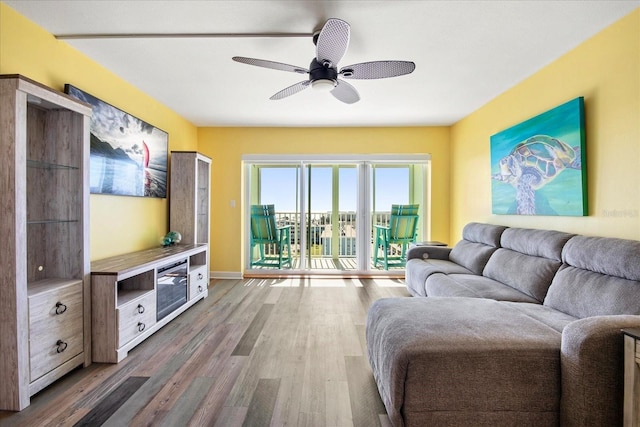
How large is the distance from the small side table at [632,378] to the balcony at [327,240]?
3.87 m

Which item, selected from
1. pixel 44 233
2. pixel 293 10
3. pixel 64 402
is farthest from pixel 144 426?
pixel 293 10

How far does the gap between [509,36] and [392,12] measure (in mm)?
996

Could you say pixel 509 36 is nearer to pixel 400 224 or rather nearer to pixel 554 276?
pixel 554 276

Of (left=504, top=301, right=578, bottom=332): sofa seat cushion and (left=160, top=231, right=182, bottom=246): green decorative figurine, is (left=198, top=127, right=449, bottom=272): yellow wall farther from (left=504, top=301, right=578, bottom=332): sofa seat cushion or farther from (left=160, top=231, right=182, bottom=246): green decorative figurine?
(left=504, top=301, right=578, bottom=332): sofa seat cushion

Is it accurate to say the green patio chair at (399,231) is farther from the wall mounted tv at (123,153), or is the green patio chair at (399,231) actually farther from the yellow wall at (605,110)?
the wall mounted tv at (123,153)

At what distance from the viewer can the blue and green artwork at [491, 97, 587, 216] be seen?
95.0 inches

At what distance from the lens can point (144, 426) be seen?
5.26 feet

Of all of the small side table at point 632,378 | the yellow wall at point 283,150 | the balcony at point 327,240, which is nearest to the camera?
the small side table at point 632,378

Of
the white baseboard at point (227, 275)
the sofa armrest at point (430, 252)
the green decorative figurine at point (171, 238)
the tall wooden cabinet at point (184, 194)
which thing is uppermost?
the tall wooden cabinet at point (184, 194)

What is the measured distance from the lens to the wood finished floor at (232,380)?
1681mm

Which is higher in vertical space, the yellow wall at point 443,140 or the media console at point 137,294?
the yellow wall at point 443,140

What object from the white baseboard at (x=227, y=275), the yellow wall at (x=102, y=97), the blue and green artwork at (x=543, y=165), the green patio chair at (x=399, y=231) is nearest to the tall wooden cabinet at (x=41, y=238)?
the yellow wall at (x=102, y=97)

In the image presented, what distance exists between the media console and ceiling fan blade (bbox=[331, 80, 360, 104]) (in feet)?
7.30

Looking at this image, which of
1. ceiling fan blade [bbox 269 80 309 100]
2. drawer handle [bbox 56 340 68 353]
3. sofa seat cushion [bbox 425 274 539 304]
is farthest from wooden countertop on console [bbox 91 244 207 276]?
sofa seat cushion [bbox 425 274 539 304]
